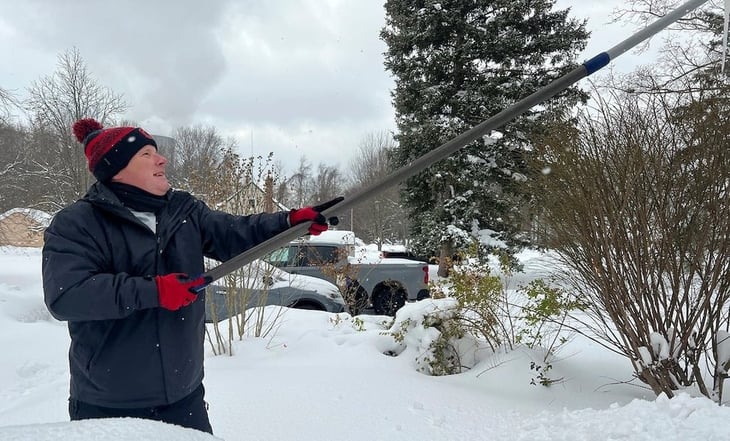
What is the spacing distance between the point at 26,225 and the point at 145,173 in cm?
3043

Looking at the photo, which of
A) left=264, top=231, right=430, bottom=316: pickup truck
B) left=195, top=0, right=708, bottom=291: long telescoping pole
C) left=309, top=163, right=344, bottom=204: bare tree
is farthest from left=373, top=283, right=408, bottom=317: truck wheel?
left=309, top=163, right=344, bottom=204: bare tree

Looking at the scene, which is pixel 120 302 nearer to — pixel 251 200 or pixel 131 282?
pixel 131 282

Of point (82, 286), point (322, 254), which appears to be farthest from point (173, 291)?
point (322, 254)

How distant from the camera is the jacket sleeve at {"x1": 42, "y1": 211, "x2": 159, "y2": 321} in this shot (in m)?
1.37

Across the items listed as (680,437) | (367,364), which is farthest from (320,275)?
(680,437)

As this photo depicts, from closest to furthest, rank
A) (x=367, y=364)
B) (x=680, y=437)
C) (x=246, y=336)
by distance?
(x=680, y=437)
(x=367, y=364)
(x=246, y=336)

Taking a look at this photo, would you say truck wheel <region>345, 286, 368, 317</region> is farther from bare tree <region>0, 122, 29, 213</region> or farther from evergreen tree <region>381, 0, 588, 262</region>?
bare tree <region>0, 122, 29, 213</region>

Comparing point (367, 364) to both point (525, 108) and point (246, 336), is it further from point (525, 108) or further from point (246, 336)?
point (525, 108)

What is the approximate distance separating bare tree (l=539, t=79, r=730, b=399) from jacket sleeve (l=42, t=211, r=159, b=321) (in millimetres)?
3103

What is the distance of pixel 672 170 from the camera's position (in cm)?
324

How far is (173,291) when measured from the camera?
1.45 m

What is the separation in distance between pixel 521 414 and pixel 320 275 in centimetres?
547

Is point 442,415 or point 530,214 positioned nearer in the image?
point 442,415

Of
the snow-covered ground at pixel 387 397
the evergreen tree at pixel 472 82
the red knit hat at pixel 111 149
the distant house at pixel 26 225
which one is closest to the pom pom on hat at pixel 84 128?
the red knit hat at pixel 111 149
